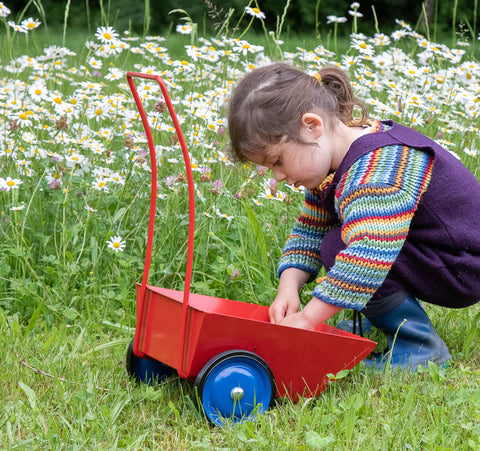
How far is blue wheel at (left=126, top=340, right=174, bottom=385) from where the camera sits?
5.58ft

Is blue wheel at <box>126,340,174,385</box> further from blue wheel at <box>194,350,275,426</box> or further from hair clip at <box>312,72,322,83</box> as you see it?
hair clip at <box>312,72,322,83</box>

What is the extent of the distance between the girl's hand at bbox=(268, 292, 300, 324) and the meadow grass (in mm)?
216

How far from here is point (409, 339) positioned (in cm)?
182

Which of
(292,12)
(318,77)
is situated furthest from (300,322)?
(292,12)

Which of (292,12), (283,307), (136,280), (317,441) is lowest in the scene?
(292,12)

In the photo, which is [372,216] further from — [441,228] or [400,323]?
[400,323]

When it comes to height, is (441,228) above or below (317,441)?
above

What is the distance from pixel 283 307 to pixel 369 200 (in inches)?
15.7

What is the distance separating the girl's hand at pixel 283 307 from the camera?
1.78 m

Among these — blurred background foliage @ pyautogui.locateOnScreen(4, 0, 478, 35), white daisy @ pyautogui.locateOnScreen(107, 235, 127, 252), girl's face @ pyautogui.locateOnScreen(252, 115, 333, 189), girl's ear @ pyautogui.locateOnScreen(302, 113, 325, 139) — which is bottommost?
blurred background foliage @ pyautogui.locateOnScreen(4, 0, 478, 35)

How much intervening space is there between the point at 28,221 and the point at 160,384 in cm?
88

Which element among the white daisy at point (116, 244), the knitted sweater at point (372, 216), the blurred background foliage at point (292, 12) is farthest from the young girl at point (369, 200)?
the blurred background foliage at point (292, 12)

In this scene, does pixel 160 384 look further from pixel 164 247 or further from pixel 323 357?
pixel 164 247

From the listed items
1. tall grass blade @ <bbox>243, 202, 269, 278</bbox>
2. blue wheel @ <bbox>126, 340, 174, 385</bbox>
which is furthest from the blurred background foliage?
blue wheel @ <bbox>126, 340, 174, 385</bbox>
